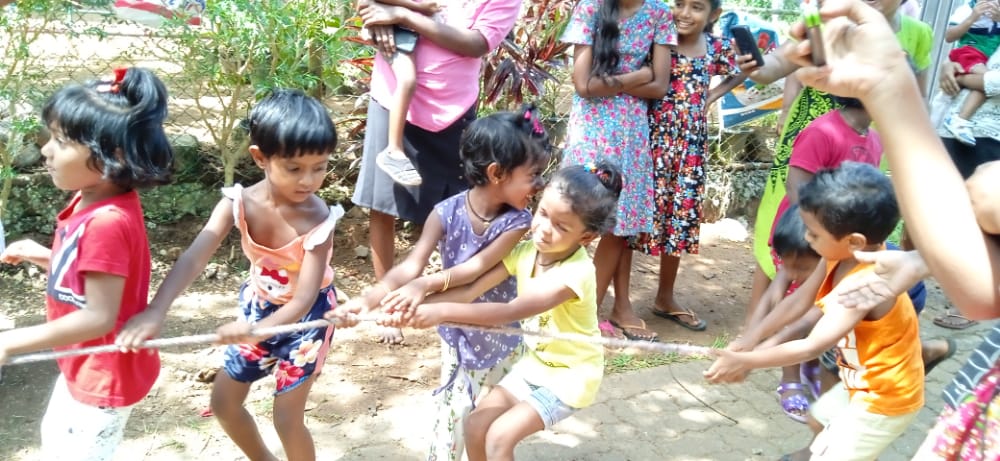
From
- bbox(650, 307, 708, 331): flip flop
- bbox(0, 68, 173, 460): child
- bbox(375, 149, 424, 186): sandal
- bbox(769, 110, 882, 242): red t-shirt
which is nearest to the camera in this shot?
bbox(0, 68, 173, 460): child

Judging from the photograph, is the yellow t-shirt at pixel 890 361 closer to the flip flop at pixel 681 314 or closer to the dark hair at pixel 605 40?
the dark hair at pixel 605 40

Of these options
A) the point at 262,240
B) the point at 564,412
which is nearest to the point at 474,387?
the point at 564,412

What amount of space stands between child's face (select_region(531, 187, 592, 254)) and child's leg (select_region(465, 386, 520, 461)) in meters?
0.45

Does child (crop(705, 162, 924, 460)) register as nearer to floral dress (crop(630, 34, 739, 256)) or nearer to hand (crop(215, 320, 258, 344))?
hand (crop(215, 320, 258, 344))

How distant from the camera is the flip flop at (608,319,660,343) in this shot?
409cm

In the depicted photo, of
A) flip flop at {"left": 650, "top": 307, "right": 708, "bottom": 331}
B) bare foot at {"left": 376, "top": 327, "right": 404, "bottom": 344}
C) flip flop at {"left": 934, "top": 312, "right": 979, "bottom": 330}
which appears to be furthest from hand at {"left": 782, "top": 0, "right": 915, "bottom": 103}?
flip flop at {"left": 934, "top": 312, "right": 979, "bottom": 330}

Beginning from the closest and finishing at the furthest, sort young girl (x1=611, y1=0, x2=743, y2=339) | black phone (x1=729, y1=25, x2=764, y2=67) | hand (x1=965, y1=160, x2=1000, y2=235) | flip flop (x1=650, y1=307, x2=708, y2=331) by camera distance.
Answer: hand (x1=965, y1=160, x2=1000, y2=235)
black phone (x1=729, y1=25, x2=764, y2=67)
young girl (x1=611, y1=0, x2=743, y2=339)
flip flop (x1=650, y1=307, x2=708, y2=331)

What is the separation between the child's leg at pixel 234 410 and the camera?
2.49 metres

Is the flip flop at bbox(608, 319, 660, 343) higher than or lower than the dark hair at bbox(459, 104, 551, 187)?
lower

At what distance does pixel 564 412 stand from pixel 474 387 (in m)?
0.36

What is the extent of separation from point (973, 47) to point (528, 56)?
8.32 ft

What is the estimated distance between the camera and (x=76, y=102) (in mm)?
2010

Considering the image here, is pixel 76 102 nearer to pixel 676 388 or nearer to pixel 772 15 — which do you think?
pixel 676 388

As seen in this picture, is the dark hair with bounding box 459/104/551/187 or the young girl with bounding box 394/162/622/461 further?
the dark hair with bounding box 459/104/551/187
